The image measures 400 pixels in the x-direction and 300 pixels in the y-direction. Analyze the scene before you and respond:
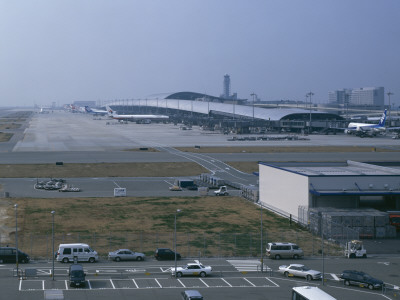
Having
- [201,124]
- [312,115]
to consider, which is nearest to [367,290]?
[312,115]

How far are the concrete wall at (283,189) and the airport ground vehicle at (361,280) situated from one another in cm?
1764

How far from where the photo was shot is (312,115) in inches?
6398

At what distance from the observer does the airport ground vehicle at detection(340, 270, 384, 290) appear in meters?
26.4

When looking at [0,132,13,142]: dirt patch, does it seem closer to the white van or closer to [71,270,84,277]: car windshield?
the white van

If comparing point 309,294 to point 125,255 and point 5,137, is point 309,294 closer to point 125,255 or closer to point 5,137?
point 125,255

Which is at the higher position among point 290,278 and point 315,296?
point 315,296

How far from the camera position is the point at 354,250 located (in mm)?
33438

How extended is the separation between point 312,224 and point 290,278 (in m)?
12.7

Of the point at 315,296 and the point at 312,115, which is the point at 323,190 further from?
the point at 312,115

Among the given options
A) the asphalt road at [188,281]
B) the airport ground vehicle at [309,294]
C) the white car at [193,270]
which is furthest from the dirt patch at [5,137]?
the airport ground vehicle at [309,294]

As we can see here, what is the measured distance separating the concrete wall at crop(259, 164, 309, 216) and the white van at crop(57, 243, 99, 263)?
19.4m

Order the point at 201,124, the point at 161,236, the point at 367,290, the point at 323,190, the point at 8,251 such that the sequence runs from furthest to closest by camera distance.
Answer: the point at 201,124 < the point at 323,190 < the point at 161,236 < the point at 8,251 < the point at 367,290

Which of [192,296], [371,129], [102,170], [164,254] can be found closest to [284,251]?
[164,254]

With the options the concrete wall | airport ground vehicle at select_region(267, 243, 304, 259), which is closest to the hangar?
the concrete wall
